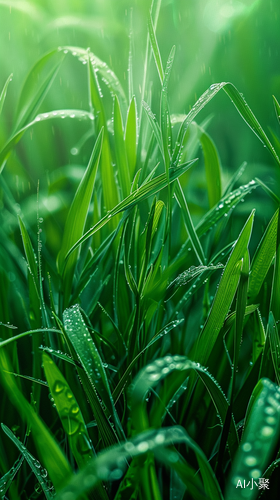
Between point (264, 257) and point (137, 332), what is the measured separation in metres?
0.14

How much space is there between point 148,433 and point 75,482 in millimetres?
43

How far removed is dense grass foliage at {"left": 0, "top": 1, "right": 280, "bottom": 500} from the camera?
234 millimetres

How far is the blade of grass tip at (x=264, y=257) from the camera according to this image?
1.10 feet

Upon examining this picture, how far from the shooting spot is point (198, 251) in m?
0.38

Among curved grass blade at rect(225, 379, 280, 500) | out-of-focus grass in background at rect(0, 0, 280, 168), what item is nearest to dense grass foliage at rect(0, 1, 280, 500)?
curved grass blade at rect(225, 379, 280, 500)

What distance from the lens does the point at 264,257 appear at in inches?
13.3

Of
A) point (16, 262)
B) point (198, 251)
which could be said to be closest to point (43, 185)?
point (16, 262)

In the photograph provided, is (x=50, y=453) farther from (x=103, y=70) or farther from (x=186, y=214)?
(x=103, y=70)

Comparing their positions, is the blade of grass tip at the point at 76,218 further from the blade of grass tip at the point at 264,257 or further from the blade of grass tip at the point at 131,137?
the blade of grass tip at the point at 264,257

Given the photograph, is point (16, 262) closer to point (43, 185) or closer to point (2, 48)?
point (43, 185)

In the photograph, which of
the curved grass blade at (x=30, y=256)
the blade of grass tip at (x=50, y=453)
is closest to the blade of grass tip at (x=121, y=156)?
the curved grass blade at (x=30, y=256)

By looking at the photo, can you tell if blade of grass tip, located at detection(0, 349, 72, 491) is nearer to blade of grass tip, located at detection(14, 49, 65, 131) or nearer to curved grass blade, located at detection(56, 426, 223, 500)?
curved grass blade, located at detection(56, 426, 223, 500)

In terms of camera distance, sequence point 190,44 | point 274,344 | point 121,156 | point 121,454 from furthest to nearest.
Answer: point 190,44
point 121,156
point 274,344
point 121,454

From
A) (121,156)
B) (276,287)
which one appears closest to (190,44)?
(121,156)
